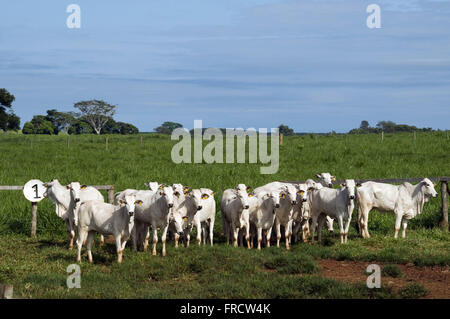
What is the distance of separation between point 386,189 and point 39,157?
28060mm

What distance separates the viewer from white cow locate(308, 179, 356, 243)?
17.7 meters

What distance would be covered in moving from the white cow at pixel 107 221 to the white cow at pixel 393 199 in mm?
7129

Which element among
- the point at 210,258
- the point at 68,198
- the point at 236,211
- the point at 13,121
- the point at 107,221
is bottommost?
the point at 210,258

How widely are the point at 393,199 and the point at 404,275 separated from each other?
224 inches

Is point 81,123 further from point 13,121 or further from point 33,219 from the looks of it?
point 33,219

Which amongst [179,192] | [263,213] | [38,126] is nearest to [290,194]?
[263,213]

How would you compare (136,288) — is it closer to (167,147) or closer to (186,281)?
(186,281)

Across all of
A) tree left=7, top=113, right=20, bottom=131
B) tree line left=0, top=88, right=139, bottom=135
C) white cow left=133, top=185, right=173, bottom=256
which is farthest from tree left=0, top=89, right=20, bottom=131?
white cow left=133, top=185, right=173, bottom=256

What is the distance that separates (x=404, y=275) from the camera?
44.4 feet

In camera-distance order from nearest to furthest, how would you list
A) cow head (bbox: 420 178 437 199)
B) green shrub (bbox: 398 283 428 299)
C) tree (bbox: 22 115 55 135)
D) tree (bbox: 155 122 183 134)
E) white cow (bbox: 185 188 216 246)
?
1. green shrub (bbox: 398 283 428 299)
2. white cow (bbox: 185 188 216 246)
3. cow head (bbox: 420 178 437 199)
4. tree (bbox: 22 115 55 135)
5. tree (bbox: 155 122 183 134)

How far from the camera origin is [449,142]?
43656mm

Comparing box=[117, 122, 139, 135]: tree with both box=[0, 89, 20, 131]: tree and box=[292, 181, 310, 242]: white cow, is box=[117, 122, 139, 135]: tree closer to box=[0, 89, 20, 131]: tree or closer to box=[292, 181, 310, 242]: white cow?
box=[0, 89, 20, 131]: tree

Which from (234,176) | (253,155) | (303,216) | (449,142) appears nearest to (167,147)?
(253,155)

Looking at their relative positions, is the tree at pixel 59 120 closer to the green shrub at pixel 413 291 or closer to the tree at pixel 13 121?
the tree at pixel 13 121
